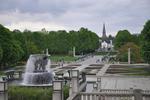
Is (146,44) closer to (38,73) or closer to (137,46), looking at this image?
(38,73)

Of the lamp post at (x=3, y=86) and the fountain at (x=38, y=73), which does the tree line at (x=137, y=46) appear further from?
the lamp post at (x=3, y=86)

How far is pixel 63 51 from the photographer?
11625 cm

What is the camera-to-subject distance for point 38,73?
24.8 meters

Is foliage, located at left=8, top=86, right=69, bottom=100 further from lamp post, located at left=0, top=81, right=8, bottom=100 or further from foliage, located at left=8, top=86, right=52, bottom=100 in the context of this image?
lamp post, located at left=0, top=81, right=8, bottom=100

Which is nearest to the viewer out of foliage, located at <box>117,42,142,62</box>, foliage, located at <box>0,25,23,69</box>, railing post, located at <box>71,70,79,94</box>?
railing post, located at <box>71,70,79,94</box>

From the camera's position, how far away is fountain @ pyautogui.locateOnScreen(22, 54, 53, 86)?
24.7m

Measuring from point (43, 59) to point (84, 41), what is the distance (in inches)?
3835

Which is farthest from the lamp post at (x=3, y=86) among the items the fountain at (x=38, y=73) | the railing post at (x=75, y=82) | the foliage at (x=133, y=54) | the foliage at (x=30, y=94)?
the foliage at (x=133, y=54)

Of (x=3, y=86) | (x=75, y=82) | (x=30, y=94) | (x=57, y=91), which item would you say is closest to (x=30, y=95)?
(x=30, y=94)

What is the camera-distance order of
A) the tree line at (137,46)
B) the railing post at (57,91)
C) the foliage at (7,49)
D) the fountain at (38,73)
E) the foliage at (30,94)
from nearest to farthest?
the railing post at (57,91)
the foliage at (30,94)
the fountain at (38,73)
the tree line at (137,46)
the foliage at (7,49)

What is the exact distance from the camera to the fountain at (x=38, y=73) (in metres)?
24.7

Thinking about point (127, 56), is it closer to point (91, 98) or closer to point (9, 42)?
point (9, 42)

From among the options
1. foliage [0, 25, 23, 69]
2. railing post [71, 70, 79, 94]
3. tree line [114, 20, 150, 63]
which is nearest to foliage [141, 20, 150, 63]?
tree line [114, 20, 150, 63]

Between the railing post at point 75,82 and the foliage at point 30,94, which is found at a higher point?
the railing post at point 75,82
